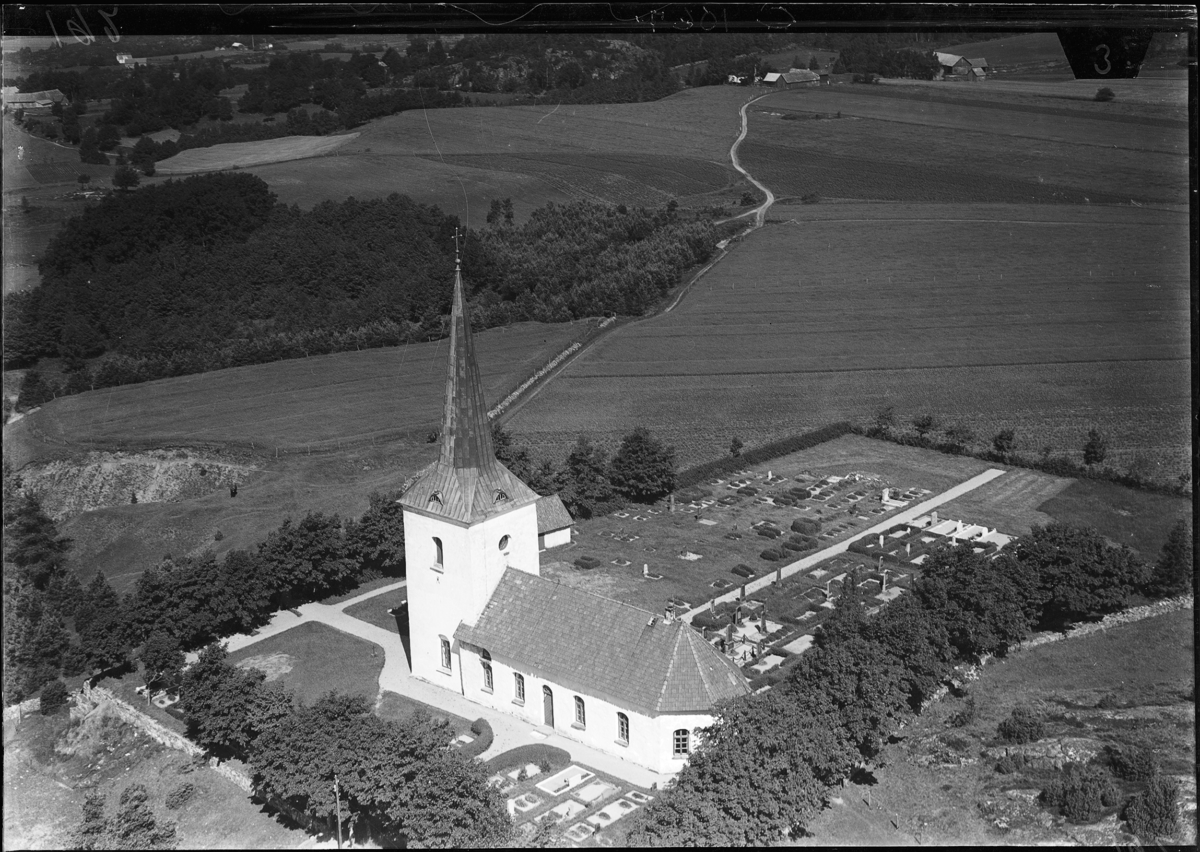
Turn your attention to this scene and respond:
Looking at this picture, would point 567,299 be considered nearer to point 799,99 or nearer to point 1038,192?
point 799,99

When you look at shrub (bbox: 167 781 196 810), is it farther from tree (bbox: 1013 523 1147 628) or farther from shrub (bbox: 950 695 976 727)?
tree (bbox: 1013 523 1147 628)

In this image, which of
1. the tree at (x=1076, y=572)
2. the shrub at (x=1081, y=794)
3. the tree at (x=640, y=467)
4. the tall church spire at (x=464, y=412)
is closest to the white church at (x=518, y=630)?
the tall church spire at (x=464, y=412)

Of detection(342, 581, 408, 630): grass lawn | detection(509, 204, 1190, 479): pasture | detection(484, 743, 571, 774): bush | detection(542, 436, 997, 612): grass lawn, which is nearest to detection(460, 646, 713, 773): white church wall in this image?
detection(484, 743, 571, 774): bush

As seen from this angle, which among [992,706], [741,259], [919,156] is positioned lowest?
[992,706]

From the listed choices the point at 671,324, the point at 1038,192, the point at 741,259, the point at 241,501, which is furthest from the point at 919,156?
the point at 241,501

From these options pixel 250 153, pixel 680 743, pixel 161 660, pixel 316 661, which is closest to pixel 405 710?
pixel 316 661

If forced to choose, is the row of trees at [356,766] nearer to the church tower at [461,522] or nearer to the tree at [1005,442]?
the church tower at [461,522]
